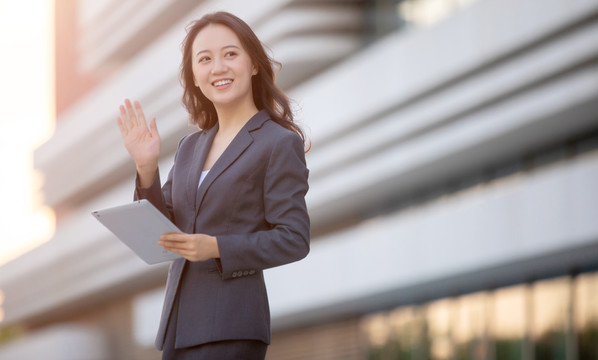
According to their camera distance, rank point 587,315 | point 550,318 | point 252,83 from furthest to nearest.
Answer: point 550,318 < point 587,315 < point 252,83

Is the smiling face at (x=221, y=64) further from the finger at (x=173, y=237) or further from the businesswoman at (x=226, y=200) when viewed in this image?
the finger at (x=173, y=237)

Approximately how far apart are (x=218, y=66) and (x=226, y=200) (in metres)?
0.30

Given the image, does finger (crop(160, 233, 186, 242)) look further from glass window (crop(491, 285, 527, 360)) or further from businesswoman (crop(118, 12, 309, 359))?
glass window (crop(491, 285, 527, 360))

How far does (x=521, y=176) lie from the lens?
1675 centimetres

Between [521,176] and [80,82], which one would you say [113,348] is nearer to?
[80,82]

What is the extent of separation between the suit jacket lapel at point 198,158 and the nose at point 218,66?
0.17 m

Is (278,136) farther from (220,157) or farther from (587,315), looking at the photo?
(587,315)

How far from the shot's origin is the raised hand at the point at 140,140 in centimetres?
202

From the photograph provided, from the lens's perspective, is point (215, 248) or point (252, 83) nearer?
point (215, 248)

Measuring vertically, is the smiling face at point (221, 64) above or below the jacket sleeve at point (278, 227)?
above

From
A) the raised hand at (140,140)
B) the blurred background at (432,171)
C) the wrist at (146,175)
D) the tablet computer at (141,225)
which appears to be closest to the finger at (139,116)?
the raised hand at (140,140)

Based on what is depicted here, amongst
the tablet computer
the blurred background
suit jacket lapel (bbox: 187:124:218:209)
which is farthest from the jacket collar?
the blurred background

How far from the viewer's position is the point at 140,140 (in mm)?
2037

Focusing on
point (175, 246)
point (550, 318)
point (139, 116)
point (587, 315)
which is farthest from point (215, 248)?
point (550, 318)
